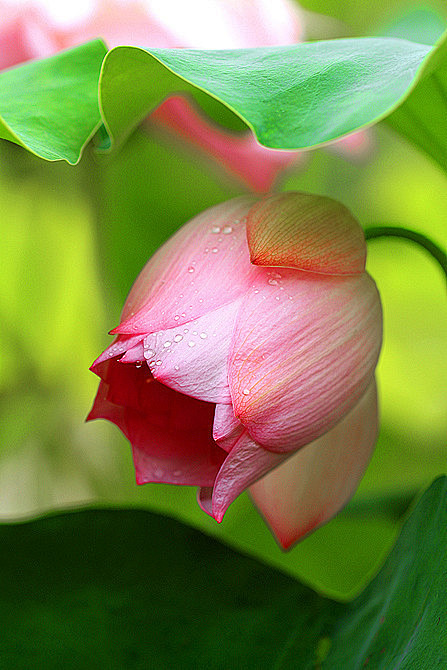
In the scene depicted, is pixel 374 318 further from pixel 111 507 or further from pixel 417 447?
pixel 417 447

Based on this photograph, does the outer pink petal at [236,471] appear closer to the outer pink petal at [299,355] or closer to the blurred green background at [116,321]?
the outer pink petal at [299,355]

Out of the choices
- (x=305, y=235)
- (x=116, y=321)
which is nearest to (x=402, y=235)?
(x=305, y=235)

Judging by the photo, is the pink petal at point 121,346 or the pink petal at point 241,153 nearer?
the pink petal at point 121,346

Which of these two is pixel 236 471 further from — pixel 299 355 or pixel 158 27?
pixel 158 27

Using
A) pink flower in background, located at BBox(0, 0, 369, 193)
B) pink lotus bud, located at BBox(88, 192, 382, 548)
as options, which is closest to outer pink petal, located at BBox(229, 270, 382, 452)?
pink lotus bud, located at BBox(88, 192, 382, 548)

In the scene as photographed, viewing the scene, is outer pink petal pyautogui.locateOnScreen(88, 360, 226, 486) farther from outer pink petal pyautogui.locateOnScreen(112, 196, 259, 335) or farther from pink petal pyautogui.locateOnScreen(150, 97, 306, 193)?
pink petal pyautogui.locateOnScreen(150, 97, 306, 193)

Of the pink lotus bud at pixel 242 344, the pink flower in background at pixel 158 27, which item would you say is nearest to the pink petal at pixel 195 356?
the pink lotus bud at pixel 242 344
